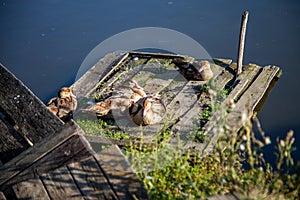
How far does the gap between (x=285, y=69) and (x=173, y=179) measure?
4.79 m

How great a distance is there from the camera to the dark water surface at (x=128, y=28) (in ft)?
26.5

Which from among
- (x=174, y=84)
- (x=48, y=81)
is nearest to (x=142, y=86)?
(x=174, y=84)

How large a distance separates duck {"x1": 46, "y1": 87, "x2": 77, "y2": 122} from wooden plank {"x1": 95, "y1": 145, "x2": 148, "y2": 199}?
3506 millimetres

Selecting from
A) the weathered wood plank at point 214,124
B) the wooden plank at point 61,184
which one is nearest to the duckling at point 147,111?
the weathered wood plank at point 214,124

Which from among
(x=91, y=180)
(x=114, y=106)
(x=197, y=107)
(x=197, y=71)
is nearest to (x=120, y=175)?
(x=91, y=180)

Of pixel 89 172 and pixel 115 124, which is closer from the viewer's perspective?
pixel 89 172

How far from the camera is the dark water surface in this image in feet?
26.5

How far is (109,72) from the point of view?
26.6ft

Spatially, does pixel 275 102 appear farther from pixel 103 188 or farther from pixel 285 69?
pixel 103 188

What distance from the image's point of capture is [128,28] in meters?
9.58

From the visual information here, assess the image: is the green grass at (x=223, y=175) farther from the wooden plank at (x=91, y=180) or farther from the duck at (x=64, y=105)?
the duck at (x=64, y=105)

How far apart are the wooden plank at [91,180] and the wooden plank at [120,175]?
0.04 m

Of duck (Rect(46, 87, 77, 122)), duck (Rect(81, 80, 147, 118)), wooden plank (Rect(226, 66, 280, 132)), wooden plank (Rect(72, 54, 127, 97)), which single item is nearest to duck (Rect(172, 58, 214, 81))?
wooden plank (Rect(226, 66, 280, 132))

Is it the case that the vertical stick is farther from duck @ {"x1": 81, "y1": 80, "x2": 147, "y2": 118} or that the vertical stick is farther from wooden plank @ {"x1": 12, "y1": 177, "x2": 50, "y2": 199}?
wooden plank @ {"x1": 12, "y1": 177, "x2": 50, "y2": 199}
